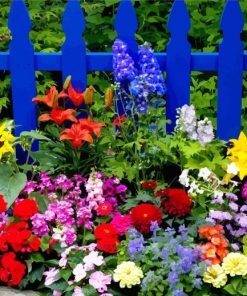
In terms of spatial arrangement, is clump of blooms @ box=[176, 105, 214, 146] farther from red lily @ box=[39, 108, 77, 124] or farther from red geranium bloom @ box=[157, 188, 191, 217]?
red lily @ box=[39, 108, 77, 124]

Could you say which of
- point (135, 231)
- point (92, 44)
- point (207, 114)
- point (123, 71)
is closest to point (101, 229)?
point (135, 231)

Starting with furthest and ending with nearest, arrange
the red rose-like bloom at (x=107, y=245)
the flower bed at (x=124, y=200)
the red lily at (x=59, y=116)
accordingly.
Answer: the red lily at (x=59, y=116), the red rose-like bloom at (x=107, y=245), the flower bed at (x=124, y=200)

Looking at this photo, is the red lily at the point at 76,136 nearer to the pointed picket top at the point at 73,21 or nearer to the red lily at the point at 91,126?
the red lily at the point at 91,126

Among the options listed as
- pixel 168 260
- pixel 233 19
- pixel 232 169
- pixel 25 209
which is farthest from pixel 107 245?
pixel 233 19

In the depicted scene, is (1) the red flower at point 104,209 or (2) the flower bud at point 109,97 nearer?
(1) the red flower at point 104,209

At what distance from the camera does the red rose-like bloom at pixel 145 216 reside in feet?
11.2

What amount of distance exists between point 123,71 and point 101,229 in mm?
876

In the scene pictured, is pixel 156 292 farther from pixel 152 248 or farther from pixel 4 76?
pixel 4 76

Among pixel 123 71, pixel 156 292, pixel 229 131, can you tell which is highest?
pixel 123 71

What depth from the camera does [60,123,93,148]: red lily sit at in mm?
3760

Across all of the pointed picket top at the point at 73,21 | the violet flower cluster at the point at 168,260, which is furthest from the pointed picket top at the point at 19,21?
the violet flower cluster at the point at 168,260

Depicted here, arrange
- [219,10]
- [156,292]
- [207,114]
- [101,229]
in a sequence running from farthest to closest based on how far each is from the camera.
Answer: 1. [219,10]
2. [207,114]
3. [101,229]
4. [156,292]

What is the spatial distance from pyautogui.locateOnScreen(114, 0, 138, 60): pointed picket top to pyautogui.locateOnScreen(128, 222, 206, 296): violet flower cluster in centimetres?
114

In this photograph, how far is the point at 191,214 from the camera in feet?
11.9
